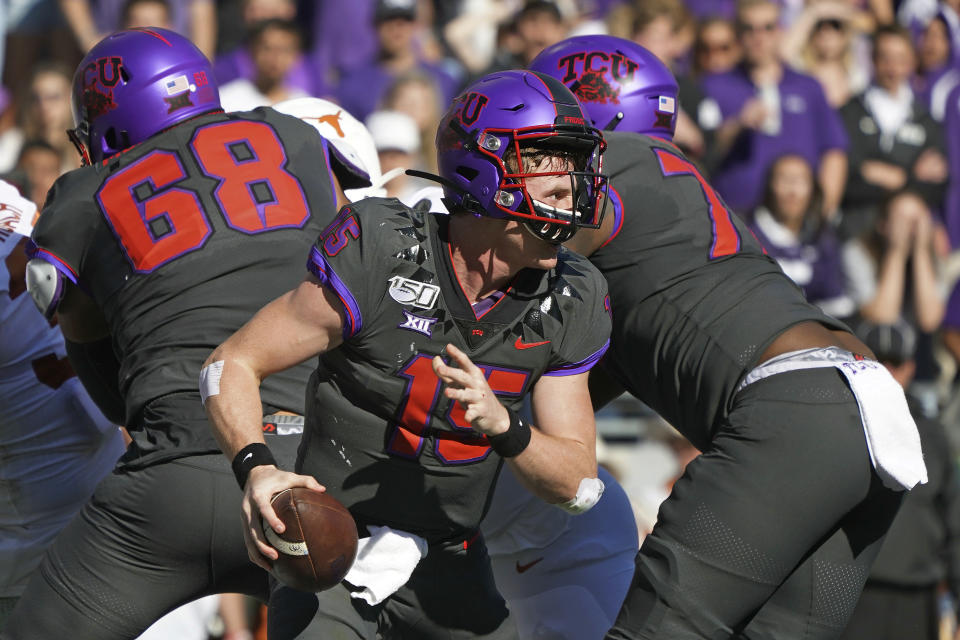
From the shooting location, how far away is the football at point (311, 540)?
126 inches

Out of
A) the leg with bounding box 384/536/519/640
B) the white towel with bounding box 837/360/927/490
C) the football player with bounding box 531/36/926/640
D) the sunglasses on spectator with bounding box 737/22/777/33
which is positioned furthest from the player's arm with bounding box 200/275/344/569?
the sunglasses on spectator with bounding box 737/22/777/33

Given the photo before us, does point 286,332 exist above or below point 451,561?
above

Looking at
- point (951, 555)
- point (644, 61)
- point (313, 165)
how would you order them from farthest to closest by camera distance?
point (951, 555) < point (644, 61) < point (313, 165)

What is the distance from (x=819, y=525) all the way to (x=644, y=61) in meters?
1.82

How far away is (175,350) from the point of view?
414cm

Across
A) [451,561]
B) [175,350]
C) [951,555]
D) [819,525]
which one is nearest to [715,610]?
[819,525]

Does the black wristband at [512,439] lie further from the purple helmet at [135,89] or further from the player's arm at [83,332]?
the purple helmet at [135,89]

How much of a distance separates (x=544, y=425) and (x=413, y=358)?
1.28ft

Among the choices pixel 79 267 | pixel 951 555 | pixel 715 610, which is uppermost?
pixel 79 267

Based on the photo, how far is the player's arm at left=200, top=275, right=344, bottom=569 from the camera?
11.2ft

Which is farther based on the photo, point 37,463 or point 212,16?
point 212,16

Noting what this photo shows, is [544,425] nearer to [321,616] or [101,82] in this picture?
[321,616]

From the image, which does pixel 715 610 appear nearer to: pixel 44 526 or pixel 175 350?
pixel 175 350

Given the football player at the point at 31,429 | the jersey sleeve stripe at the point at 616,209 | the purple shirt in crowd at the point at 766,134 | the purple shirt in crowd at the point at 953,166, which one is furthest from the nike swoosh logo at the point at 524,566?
the purple shirt in crowd at the point at 953,166
